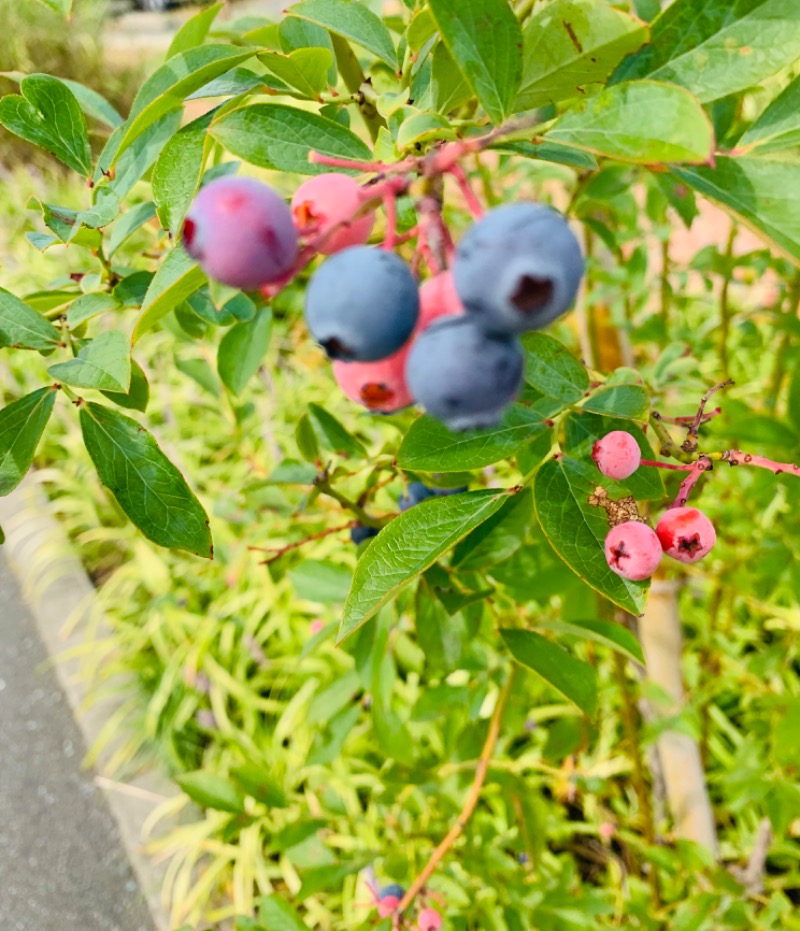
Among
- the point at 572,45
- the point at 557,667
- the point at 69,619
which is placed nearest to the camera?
the point at 572,45

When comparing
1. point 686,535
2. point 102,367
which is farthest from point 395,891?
point 102,367

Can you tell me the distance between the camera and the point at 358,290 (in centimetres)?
32

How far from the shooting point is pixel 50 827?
1.97 meters

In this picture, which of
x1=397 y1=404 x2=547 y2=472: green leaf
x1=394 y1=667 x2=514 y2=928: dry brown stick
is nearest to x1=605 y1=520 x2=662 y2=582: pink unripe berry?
x1=397 y1=404 x2=547 y2=472: green leaf

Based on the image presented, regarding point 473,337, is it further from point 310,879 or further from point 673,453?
point 310,879

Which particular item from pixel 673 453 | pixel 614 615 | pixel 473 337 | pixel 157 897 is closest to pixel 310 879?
pixel 614 615

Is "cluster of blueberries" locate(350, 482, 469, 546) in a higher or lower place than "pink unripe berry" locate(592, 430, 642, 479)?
lower

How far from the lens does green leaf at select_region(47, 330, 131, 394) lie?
53 centimetres

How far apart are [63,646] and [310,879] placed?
1.68 meters

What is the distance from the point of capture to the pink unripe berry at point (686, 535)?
576mm

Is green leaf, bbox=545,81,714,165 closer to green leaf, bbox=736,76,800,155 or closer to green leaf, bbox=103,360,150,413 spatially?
green leaf, bbox=736,76,800,155

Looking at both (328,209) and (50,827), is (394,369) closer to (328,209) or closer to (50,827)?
(328,209)

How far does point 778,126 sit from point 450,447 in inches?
11.8

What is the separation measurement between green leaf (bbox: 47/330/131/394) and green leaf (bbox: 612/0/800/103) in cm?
39
